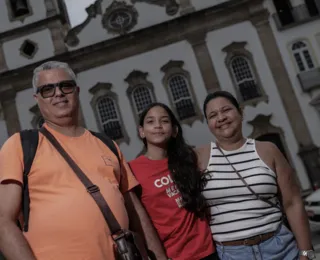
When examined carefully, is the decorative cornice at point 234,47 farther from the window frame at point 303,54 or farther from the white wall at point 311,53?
the window frame at point 303,54

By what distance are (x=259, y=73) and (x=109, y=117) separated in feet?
22.1

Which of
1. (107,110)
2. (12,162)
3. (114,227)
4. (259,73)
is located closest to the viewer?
(12,162)

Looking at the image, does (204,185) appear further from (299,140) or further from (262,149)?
(299,140)

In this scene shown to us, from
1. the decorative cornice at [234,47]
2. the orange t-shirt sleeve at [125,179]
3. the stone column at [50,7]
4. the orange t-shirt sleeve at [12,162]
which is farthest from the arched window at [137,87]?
the orange t-shirt sleeve at [12,162]

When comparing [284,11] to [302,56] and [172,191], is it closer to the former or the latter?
[302,56]

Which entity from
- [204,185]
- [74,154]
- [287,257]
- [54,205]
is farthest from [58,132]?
[287,257]

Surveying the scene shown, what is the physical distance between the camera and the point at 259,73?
52.2 feet

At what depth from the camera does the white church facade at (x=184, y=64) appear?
15.5 metres

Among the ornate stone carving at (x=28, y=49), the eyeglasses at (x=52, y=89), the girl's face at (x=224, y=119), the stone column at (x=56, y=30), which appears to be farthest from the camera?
the ornate stone carving at (x=28, y=49)

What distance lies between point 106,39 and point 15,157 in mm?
15687

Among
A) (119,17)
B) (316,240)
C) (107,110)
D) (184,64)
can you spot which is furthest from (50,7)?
(316,240)

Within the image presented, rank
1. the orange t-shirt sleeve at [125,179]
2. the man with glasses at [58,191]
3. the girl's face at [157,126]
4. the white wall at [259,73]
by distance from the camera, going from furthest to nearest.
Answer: the white wall at [259,73] < the girl's face at [157,126] < the orange t-shirt sleeve at [125,179] < the man with glasses at [58,191]

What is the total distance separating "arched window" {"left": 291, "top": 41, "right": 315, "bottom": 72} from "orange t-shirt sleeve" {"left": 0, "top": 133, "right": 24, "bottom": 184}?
609 inches

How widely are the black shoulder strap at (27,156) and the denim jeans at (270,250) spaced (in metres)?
1.38
